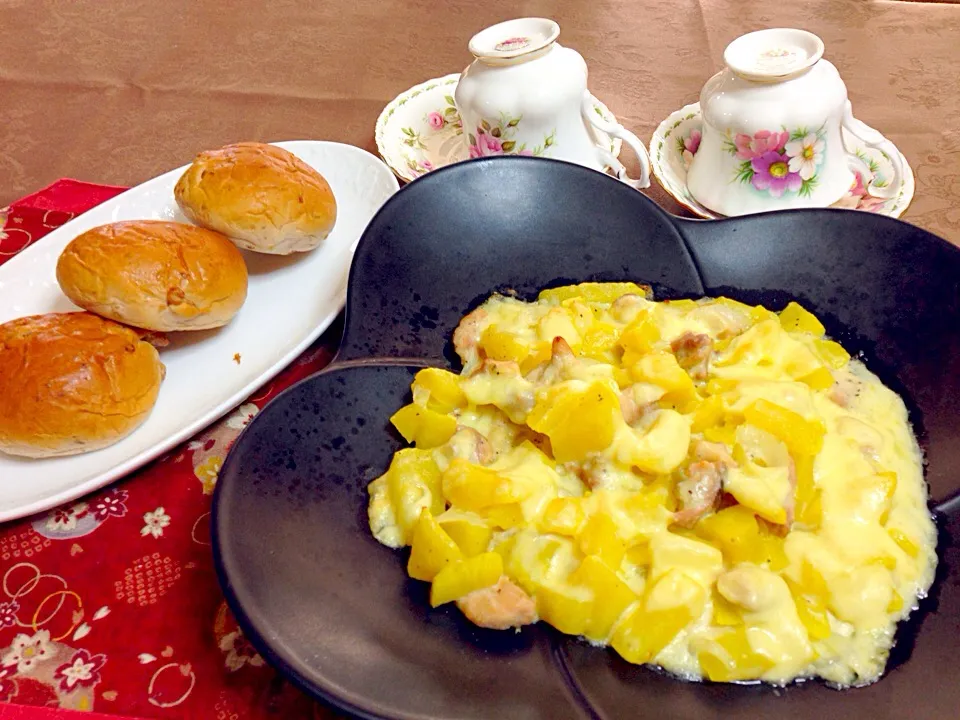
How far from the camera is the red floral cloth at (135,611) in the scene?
0.79m

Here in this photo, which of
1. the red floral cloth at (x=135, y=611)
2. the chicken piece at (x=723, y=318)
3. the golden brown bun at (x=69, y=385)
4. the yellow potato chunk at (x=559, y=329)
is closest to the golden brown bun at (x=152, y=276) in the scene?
Answer: the golden brown bun at (x=69, y=385)

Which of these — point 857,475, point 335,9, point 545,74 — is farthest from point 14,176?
point 857,475

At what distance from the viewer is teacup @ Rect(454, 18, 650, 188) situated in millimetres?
1248

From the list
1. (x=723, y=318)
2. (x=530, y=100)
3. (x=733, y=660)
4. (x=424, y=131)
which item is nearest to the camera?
(x=733, y=660)

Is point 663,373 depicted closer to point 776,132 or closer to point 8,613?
point 776,132

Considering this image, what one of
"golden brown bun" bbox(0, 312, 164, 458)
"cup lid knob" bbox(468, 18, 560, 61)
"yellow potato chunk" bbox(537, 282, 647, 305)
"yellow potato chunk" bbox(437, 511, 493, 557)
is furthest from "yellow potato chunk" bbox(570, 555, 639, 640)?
"cup lid knob" bbox(468, 18, 560, 61)

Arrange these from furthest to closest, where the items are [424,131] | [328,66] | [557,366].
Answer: [328,66] → [424,131] → [557,366]

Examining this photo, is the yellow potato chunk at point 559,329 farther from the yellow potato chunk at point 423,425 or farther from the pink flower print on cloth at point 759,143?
the pink flower print on cloth at point 759,143

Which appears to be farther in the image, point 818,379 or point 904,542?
point 818,379

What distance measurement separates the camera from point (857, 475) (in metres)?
0.84

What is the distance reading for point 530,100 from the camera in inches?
49.1

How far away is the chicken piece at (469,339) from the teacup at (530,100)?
41cm

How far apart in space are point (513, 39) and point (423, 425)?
761 mm

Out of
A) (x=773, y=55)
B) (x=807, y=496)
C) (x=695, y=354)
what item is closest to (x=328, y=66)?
(x=773, y=55)
